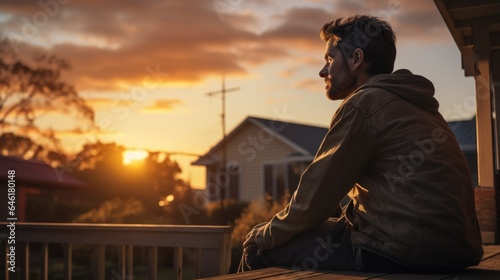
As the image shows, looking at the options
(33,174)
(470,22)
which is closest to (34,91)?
(33,174)

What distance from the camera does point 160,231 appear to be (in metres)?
4.00

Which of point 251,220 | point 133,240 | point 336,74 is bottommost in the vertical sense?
point 251,220

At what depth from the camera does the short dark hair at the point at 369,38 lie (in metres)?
2.53

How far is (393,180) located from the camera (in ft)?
7.68

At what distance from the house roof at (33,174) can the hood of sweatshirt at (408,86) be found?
1517 centimetres

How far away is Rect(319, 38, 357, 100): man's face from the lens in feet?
8.45

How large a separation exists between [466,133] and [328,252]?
2014cm

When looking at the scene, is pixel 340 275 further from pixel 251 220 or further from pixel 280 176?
pixel 280 176

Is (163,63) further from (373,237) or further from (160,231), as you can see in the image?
(373,237)

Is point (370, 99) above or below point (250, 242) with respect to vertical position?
above

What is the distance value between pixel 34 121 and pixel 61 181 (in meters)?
5.35

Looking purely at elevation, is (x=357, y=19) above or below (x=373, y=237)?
above

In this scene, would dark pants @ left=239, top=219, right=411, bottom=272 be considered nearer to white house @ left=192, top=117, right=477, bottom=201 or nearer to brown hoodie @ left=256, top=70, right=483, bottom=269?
brown hoodie @ left=256, top=70, right=483, bottom=269

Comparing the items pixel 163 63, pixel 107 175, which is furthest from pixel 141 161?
pixel 163 63
